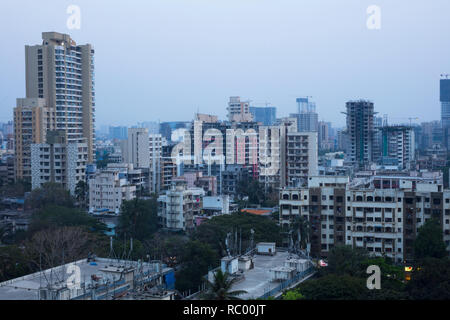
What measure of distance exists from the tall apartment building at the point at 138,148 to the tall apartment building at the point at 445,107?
25.0 feet

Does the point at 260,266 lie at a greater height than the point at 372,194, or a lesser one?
lesser

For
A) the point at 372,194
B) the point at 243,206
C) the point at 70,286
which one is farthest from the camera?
the point at 243,206

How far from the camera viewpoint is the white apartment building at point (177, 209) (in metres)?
8.42

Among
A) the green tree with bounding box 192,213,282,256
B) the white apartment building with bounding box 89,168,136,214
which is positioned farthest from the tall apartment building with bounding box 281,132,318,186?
the green tree with bounding box 192,213,282,256

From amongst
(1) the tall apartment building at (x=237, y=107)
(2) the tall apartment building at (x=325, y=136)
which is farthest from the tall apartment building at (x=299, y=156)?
(2) the tall apartment building at (x=325, y=136)

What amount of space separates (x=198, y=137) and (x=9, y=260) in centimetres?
923

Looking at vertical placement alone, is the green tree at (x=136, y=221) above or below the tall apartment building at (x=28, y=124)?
below

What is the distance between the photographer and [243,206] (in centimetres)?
983

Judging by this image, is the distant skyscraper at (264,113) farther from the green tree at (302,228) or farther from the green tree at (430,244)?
the green tree at (430,244)

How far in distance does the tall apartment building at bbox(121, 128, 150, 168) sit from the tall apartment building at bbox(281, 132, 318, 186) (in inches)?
130

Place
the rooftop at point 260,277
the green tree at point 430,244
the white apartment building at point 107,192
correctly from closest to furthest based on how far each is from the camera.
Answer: the rooftop at point 260,277
the green tree at point 430,244
the white apartment building at point 107,192

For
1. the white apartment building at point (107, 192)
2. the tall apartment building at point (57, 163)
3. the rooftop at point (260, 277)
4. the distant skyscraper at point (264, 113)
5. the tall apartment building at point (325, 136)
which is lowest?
the rooftop at point (260, 277)
